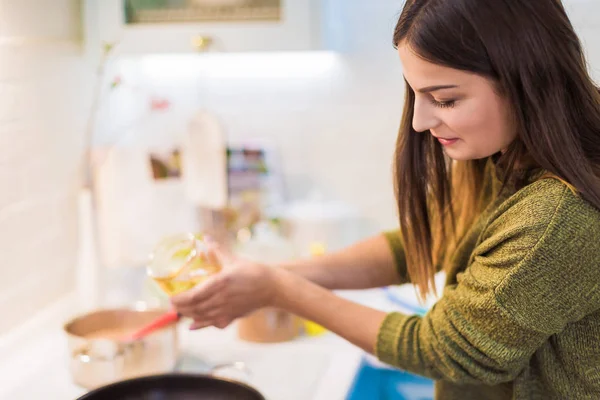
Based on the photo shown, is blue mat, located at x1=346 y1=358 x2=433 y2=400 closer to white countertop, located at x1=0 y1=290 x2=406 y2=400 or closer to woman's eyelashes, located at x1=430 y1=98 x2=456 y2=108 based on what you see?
white countertop, located at x1=0 y1=290 x2=406 y2=400

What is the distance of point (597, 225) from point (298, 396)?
2.21 feet

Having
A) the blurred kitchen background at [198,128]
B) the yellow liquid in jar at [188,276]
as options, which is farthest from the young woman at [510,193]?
the blurred kitchen background at [198,128]

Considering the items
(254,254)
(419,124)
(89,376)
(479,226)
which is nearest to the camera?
(419,124)

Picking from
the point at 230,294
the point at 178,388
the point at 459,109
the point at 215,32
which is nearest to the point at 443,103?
the point at 459,109

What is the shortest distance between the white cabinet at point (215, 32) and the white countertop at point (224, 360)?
652 mm

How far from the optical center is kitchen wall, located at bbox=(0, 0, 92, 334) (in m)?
1.59

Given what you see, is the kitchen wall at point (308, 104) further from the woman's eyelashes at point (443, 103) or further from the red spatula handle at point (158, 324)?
the woman's eyelashes at point (443, 103)

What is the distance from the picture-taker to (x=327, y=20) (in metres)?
1.77

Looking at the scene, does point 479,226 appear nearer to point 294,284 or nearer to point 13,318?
point 294,284

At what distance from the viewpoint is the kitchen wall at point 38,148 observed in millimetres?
1589

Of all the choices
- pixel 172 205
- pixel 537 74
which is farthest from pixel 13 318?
pixel 537 74

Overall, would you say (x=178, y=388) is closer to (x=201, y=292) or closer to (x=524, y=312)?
(x=201, y=292)

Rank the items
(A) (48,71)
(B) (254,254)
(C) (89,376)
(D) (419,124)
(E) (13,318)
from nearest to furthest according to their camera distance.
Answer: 1. (D) (419,124)
2. (C) (89,376)
3. (E) (13,318)
4. (A) (48,71)
5. (B) (254,254)

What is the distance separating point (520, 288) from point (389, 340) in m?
0.25
